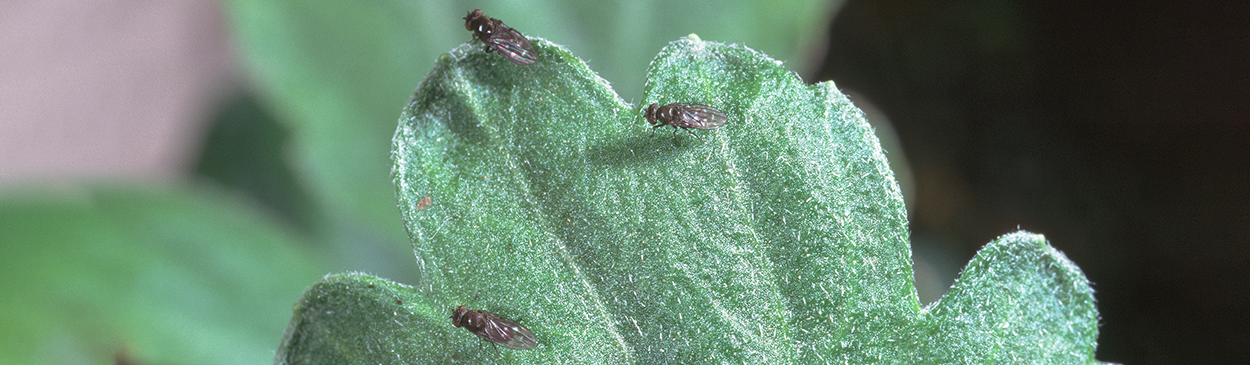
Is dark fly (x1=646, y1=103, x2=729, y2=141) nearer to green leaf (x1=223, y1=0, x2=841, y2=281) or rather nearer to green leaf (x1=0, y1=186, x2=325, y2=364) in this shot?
green leaf (x1=223, y1=0, x2=841, y2=281)

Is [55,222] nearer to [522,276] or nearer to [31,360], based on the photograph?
[31,360]

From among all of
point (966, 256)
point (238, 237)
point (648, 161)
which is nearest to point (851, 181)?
point (648, 161)

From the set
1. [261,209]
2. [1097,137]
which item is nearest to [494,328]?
[261,209]

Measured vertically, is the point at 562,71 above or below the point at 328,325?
above

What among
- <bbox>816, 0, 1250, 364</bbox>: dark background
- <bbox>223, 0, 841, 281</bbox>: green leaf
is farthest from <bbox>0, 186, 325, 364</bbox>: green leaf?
<bbox>816, 0, 1250, 364</bbox>: dark background

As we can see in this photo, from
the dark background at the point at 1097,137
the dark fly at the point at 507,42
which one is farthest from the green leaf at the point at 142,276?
the dark background at the point at 1097,137

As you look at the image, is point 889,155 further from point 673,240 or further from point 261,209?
point 261,209
